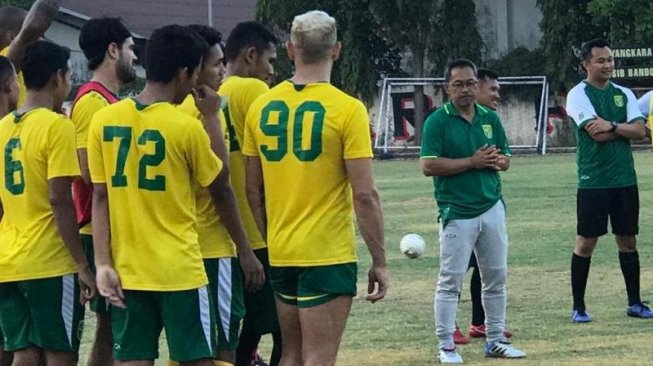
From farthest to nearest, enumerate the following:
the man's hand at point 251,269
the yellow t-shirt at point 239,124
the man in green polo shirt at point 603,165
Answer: the man in green polo shirt at point 603,165, the yellow t-shirt at point 239,124, the man's hand at point 251,269

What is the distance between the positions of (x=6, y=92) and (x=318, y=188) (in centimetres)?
218

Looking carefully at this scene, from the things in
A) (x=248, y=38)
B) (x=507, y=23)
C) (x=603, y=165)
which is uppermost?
(x=507, y=23)

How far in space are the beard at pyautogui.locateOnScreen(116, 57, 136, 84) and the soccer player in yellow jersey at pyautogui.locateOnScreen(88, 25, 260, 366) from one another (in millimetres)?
1143

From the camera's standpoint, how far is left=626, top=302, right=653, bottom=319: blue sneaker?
11570 mm

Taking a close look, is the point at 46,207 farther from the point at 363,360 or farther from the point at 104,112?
the point at 363,360

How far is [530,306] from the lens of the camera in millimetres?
12398

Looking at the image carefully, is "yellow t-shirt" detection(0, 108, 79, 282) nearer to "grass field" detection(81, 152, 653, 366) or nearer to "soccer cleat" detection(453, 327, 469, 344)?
"grass field" detection(81, 152, 653, 366)

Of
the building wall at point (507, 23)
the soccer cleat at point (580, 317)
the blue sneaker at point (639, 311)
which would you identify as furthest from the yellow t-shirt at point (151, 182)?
the building wall at point (507, 23)

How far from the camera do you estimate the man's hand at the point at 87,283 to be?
273 inches

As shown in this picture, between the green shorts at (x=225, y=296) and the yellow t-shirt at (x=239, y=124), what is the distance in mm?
477

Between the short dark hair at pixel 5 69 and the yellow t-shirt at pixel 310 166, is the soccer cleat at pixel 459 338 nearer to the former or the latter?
the yellow t-shirt at pixel 310 166

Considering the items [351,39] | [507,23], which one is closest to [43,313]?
[351,39]

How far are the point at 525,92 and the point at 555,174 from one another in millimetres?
19462

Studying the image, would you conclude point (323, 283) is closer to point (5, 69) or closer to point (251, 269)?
point (251, 269)
